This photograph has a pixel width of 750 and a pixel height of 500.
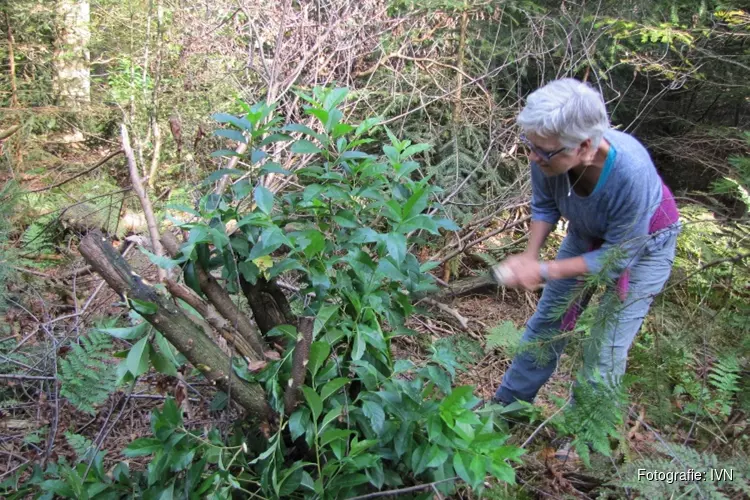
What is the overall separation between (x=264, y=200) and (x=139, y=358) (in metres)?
0.64

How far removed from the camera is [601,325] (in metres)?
1.91

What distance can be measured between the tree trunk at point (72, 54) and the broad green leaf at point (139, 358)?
6.72 metres

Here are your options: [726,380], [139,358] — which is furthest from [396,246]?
[726,380]

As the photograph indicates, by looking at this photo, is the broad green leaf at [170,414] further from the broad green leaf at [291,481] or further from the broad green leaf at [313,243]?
the broad green leaf at [313,243]

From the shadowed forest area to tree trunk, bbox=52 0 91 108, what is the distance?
1475 millimetres

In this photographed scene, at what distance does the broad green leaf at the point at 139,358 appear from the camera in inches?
62.3

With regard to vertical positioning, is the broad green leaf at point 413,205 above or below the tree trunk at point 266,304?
above

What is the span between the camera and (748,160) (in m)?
1.74

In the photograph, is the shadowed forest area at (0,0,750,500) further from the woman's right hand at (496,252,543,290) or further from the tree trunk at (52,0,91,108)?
the tree trunk at (52,0,91,108)

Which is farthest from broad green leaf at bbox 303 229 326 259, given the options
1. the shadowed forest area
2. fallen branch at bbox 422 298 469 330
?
fallen branch at bbox 422 298 469 330

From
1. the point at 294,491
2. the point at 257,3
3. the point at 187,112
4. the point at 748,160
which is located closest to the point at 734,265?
the point at 748,160

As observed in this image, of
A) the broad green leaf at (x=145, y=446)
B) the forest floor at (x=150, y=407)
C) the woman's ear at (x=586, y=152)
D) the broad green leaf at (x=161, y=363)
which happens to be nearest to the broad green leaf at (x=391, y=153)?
the forest floor at (x=150, y=407)

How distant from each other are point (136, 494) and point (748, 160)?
2.53 meters

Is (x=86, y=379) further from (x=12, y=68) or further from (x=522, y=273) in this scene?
(x=12, y=68)
